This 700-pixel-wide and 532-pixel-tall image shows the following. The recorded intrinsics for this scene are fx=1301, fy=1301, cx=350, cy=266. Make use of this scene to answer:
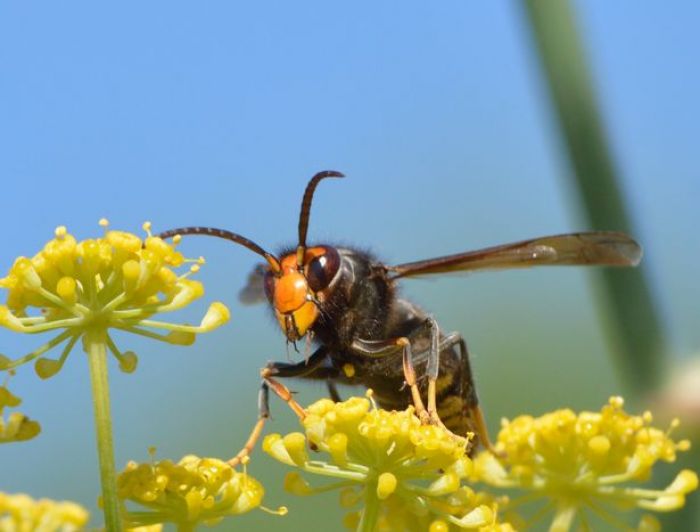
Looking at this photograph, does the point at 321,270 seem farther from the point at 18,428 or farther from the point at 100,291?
the point at 18,428

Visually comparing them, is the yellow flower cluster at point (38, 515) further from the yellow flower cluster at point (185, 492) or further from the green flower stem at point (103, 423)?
the yellow flower cluster at point (185, 492)

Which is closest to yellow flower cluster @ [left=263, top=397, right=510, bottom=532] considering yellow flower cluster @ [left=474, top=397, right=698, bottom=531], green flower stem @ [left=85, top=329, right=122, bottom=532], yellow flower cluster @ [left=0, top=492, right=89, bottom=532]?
yellow flower cluster @ [left=474, top=397, right=698, bottom=531]

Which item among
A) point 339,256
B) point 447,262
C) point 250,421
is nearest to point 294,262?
Result: point 339,256

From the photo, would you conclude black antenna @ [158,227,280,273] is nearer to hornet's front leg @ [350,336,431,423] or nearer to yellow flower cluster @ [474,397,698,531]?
hornet's front leg @ [350,336,431,423]

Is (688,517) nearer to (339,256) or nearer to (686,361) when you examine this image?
(686,361)

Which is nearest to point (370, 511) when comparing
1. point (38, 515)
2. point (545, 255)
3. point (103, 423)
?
point (103, 423)
